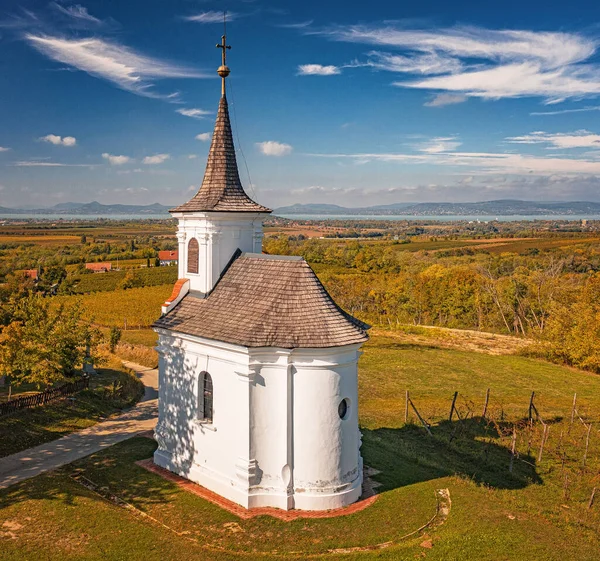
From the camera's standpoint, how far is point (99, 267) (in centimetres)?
9850

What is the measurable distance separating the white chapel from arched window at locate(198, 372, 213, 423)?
1.2 inches

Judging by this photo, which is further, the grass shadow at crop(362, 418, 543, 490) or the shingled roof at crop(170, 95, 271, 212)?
the shingled roof at crop(170, 95, 271, 212)

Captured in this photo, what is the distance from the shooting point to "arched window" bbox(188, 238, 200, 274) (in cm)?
1798

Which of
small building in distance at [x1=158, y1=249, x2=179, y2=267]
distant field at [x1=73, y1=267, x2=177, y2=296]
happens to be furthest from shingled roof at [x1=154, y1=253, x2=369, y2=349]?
small building in distance at [x1=158, y1=249, x2=179, y2=267]

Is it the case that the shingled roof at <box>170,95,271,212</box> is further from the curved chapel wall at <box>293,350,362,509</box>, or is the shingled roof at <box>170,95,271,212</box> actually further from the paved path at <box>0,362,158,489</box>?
the paved path at <box>0,362,158,489</box>

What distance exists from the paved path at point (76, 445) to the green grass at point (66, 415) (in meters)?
0.48

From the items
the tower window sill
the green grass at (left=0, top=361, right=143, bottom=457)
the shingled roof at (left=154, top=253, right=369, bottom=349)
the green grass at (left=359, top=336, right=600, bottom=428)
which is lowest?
the green grass at (left=359, top=336, right=600, bottom=428)

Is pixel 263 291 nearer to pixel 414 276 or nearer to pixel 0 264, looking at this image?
pixel 414 276

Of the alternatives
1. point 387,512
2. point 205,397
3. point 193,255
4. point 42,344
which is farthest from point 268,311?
point 42,344

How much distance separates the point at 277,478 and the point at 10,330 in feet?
47.0

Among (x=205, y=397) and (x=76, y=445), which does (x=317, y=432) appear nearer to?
(x=205, y=397)

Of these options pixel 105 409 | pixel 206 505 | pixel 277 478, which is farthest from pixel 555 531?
pixel 105 409

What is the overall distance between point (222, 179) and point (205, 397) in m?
7.28

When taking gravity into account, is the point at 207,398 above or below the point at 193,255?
below
